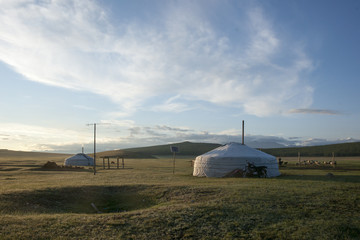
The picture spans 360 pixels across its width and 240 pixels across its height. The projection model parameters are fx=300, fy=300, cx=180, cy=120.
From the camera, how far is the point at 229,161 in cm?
2256

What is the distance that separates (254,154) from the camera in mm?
23328

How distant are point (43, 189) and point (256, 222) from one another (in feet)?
32.0

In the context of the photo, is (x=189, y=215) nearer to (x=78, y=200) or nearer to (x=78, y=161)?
(x=78, y=200)

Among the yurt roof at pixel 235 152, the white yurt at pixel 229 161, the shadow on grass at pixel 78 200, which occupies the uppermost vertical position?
the yurt roof at pixel 235 152

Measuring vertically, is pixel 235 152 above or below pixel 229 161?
above

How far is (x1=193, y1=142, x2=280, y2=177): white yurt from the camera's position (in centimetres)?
2248

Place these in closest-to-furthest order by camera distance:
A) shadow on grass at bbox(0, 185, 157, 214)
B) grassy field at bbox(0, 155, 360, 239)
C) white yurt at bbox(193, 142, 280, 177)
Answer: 1. grassy field at bbox(0, 155, 360, 239)
2. shadow on grass at bbox(0, 185, 157, 214)
3. white yurt at bbox(193, 142, 280, 177)

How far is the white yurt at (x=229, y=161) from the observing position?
73.8 ft

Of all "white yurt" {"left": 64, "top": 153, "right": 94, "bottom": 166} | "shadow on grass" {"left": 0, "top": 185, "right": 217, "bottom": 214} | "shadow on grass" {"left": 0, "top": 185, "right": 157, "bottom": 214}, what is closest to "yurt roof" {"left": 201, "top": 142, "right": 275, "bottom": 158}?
"shadow on grass" {"left": 0, "top": 185, "right": 217, "bottom": 214}

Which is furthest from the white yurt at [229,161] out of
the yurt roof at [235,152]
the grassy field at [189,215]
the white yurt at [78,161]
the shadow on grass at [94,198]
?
the white yurt at [78,161]

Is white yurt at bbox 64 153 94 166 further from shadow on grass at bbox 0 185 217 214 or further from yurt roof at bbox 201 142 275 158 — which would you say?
shadow on grass at bbox 0 185 217 214

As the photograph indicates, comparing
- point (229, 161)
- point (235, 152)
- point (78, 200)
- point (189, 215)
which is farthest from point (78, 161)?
point (189, 215)

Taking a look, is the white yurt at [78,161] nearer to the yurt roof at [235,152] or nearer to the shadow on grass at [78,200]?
the yurt roof at [235,152]

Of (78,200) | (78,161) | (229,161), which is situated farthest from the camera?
(78,161)
